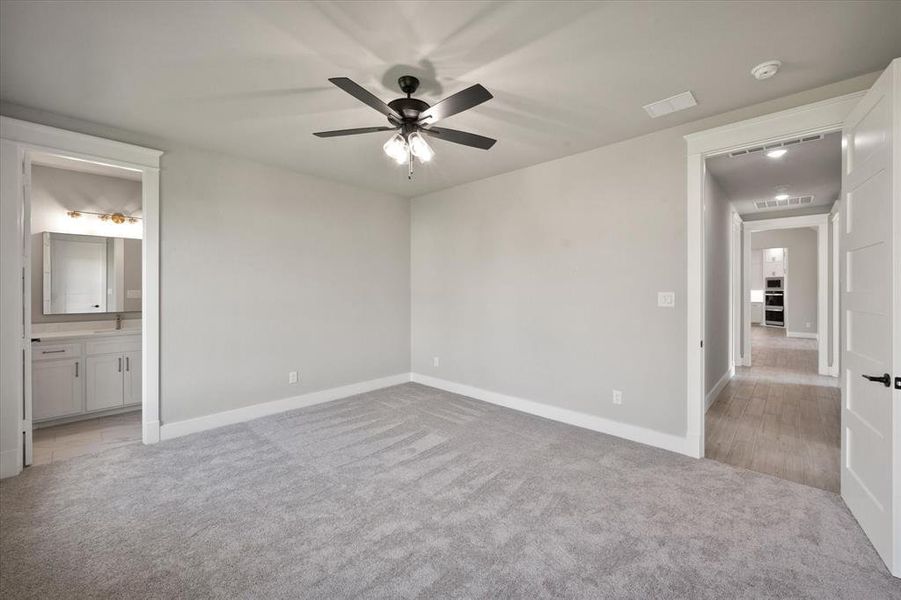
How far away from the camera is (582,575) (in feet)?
6.04

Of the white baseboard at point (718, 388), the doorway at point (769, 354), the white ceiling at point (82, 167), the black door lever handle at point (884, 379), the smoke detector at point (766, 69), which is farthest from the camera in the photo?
the white baseboard at point (718, 388)

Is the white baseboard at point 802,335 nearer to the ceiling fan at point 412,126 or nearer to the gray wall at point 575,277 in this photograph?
the gray wall at point 575,277

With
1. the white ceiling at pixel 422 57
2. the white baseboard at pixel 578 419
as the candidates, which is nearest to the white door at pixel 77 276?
the white ceiling at pixel 422 57

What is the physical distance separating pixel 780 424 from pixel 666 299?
2.03 meters

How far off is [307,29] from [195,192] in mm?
2365

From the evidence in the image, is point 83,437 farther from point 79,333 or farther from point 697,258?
point 697,258

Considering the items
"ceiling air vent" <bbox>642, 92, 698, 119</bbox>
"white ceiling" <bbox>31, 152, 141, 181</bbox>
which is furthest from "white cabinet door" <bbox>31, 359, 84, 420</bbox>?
"ceiling air vent" <bbox>642, 92, 698, 119</bbox>

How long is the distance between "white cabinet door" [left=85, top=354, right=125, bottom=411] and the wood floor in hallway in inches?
229

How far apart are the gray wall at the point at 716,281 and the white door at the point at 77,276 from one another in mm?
6691

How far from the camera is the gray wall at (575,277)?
10.6 feet

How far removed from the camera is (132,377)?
427 centimetres

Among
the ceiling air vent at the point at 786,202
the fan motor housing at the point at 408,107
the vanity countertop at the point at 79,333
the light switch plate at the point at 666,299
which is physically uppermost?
the ceiling air vent at the point at 786,202

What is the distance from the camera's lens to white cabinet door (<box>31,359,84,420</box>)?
3.71 metres

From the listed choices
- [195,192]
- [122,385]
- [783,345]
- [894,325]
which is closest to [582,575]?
[894,325]
